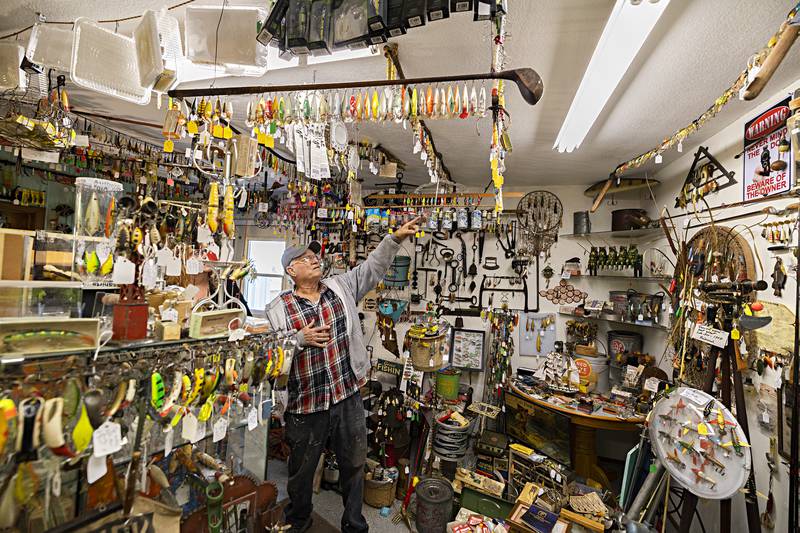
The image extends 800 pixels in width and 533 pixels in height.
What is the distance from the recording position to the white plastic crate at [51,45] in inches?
70.7

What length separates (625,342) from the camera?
375cm

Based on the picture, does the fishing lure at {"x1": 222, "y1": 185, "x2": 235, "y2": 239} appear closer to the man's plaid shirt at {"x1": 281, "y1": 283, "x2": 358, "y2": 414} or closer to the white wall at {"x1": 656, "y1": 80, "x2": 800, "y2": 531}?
the man's plaid shirt at {"x1": 281, "y1": 283, "x2": 358, "y2": 414}

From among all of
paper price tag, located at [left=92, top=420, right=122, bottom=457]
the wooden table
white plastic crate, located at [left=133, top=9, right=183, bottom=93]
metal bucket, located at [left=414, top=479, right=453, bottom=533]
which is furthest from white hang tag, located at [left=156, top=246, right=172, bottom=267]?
the wooden table

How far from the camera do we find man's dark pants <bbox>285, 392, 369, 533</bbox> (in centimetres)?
211

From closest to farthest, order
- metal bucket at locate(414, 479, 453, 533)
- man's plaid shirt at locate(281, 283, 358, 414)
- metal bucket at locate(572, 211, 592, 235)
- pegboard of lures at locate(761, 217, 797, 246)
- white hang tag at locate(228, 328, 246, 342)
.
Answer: white hang tag at locate(228, 328, 246, 342) → pegboard of lures at locate(761, 217, 797, 246) → man's plaid shirt at locate(281, 283, 358, 414) → metal bucket at locate(414, 479, 453, 533) → metal bucket at locate(572, 211, 592, 235)

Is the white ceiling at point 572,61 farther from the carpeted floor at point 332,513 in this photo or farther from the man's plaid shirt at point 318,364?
the carpeted floor at point 332,513

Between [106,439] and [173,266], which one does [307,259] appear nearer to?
[173,266]

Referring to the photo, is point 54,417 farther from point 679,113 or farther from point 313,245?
point 679,113

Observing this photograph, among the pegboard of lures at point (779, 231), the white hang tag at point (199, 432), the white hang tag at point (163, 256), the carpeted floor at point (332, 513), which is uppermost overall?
the pegboard of lures at point (779, 231)

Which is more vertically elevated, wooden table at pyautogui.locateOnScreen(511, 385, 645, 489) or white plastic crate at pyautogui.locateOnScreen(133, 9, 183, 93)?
white plastic crate at pyautogui.locateOnScreen(133, 9, 183, 93)

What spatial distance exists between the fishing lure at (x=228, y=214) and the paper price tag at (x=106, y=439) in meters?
0.69

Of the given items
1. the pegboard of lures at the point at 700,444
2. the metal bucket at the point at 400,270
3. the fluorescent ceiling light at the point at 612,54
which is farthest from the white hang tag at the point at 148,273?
the metal bucket at the point at 400,270

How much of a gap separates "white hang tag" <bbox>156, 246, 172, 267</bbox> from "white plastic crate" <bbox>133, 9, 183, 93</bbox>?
89 centimetres

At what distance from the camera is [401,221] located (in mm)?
3496
